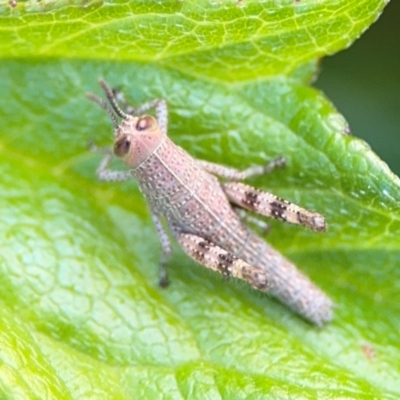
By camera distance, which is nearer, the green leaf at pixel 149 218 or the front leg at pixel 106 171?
the green leaf at pixel 149 218

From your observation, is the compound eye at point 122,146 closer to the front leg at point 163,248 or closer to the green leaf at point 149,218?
the green leaf at point 149,218

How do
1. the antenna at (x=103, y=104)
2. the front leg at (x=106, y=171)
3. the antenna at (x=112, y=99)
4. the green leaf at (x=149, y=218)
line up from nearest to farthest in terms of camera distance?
the green leaf at (x=149, y=218) → the antenna at (x=112, y=99) → the antenna at (x=103, y=104) → the front leg at (x=106, y=171)

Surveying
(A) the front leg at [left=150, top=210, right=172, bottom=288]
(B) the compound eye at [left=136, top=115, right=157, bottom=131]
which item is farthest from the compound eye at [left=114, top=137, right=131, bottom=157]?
(A) the front leg at [left=150, top=210, right=172, bottom=288]

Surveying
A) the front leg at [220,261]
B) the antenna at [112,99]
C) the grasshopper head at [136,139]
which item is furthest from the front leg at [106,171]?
the front leg at [220,261]

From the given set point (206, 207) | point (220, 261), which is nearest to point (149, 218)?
point (206, 207)

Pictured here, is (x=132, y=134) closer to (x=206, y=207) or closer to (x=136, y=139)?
(x=136, y=139)

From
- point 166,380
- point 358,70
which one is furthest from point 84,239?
point 358,70
